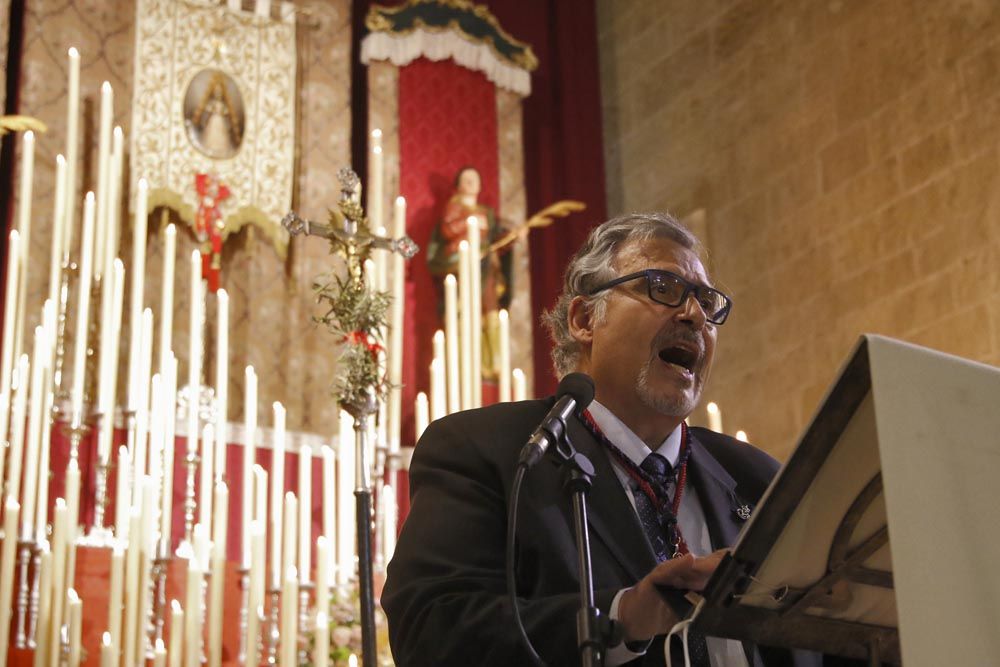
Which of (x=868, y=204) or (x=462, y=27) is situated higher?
(x=462, y=27)

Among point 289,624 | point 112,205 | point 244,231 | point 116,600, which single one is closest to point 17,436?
point 116,600

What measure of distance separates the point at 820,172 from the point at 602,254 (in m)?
6.01

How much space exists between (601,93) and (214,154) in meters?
3.35

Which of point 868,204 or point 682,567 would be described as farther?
point 868,204

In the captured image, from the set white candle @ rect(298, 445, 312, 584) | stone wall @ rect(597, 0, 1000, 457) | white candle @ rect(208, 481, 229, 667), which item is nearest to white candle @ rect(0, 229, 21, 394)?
white candle @ rect(208, 481, 229, 667)

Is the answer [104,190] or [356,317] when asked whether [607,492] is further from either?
[104,190]

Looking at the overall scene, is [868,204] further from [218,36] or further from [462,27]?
[218,36]

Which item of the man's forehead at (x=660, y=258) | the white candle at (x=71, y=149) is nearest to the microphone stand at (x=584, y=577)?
the man's forehead at (x=660, y=258)

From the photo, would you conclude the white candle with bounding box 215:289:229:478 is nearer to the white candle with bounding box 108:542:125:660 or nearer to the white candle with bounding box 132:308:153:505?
the white candle with bounding box 132:308:153:505

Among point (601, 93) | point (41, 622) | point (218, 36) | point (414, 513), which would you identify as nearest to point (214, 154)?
point (218, 36)

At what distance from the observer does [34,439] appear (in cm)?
479

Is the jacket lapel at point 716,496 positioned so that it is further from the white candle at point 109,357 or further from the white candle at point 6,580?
the white candle at point 109,357

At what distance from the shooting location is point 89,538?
5590 mm

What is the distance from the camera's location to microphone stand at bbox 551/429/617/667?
1.83 m
